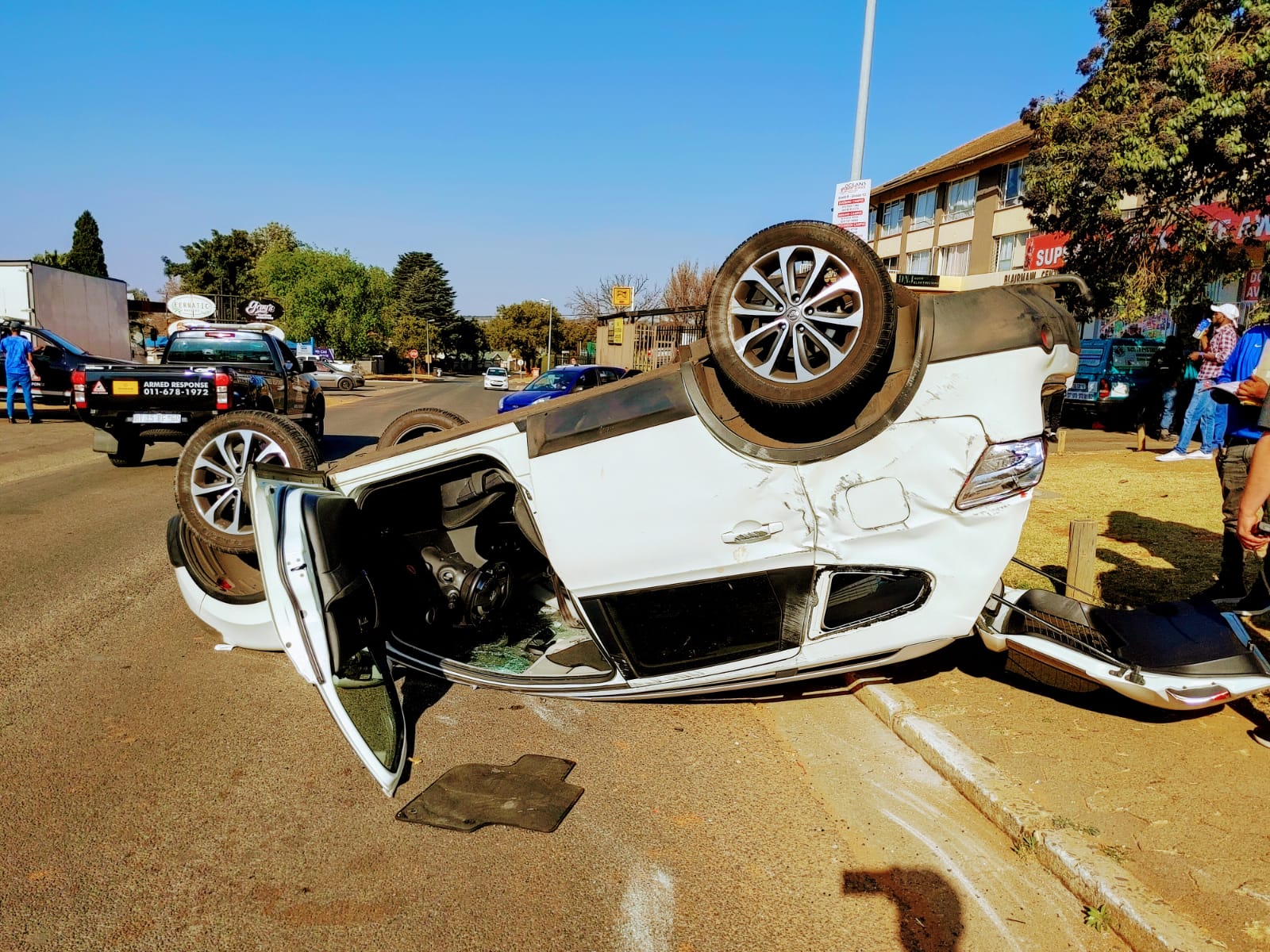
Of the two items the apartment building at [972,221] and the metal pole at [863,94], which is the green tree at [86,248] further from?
the metal pole at [863,94]

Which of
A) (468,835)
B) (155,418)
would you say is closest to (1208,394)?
(468,835)

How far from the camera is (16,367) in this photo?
16750mm

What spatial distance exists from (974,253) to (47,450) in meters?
33.6

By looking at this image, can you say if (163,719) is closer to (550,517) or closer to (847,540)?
(550,517)

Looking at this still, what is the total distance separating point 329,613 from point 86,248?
8317cm

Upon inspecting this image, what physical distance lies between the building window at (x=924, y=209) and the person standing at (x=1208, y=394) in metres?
30.1

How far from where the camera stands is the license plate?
35.1 feet

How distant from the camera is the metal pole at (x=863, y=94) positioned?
1071 cm

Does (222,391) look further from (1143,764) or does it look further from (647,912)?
(1143,764)

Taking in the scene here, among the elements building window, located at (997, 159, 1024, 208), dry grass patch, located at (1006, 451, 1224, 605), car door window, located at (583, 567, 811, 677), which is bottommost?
dry grass patch, located at (1006, 451, 1224, 605)

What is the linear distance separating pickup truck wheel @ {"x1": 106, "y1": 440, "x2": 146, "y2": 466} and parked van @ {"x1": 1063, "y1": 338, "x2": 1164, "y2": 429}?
56.0 ft

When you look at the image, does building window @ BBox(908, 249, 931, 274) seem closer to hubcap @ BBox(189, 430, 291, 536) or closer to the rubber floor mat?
hubcap @ BBox(189, 430, 291, 536)

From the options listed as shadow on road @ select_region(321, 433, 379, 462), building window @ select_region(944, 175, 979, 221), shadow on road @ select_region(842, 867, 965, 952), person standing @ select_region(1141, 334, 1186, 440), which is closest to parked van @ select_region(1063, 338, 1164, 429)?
person standing @ select_region(1141, 334, 1186, 440)

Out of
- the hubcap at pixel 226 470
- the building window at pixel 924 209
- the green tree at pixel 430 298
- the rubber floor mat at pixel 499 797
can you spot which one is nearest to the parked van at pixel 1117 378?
the hubcap at pixel 226 470
